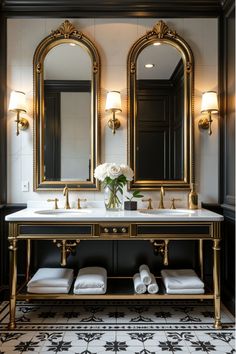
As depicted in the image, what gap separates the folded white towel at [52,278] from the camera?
7.20ft

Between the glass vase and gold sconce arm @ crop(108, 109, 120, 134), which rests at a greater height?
gold sconce arm @ crop(108, 109, 120, 134)

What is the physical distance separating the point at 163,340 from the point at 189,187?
46.8 inches

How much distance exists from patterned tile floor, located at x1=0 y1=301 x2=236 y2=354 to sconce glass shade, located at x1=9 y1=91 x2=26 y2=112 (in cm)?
156

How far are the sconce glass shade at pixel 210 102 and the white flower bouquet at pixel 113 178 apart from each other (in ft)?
2.62

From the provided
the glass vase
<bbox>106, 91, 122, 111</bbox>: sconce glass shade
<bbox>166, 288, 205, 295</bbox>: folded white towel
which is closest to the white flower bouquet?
the glass vase

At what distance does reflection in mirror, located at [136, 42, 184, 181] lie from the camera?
2.60 metres

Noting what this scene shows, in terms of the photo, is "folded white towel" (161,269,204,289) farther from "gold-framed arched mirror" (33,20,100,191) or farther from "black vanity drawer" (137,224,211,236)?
"gold-framed arched mirror" (33,20,100,191)

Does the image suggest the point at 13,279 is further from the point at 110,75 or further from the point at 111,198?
the point at 110,75

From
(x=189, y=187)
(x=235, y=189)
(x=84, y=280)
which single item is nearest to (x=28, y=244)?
(x=84, y=280)

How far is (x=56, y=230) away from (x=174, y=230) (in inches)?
31.7

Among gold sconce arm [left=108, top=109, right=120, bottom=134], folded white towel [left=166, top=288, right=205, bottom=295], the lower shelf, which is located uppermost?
gold sconce arm [left=108, top=109, right=120, bottom=134]

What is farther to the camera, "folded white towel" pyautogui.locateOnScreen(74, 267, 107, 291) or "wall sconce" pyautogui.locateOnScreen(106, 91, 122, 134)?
"wall sconce" pyautogui.locateOnScreen(106, 91, 122, 134)

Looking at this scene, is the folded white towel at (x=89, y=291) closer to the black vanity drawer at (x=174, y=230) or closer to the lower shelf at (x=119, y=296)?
the lower shelf at (x=119, y=296)

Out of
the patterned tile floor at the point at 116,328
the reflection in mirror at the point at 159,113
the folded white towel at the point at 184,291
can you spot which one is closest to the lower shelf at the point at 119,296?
the folded white towel at the point at 184,291
